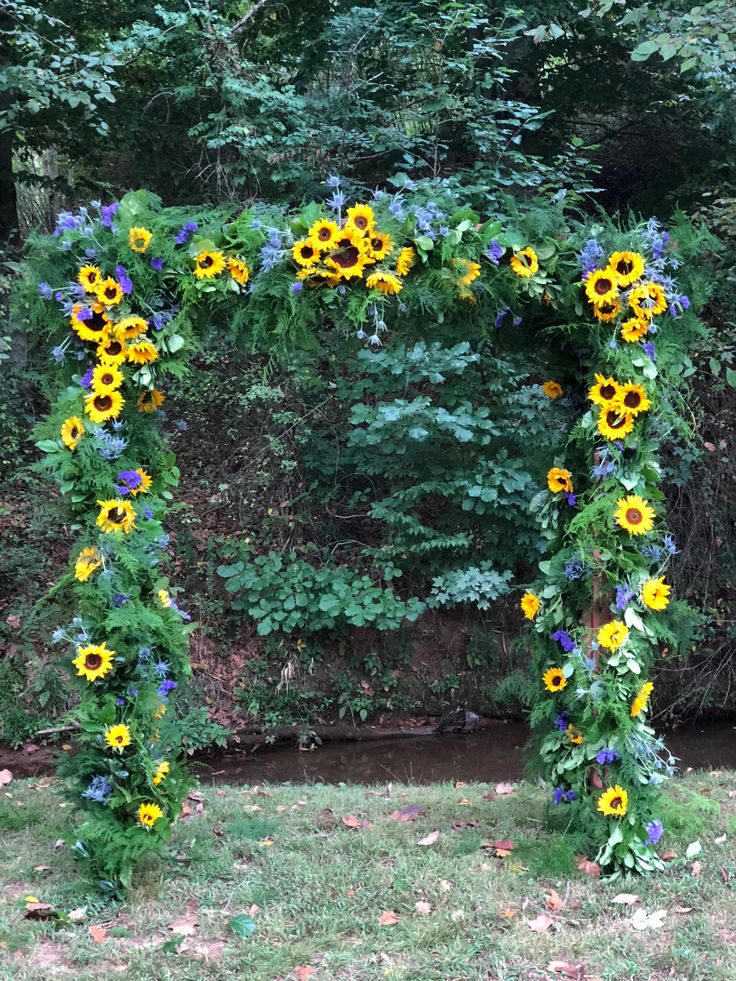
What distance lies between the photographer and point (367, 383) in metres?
7.45

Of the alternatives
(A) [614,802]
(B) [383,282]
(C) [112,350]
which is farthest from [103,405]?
(A) [614,802]

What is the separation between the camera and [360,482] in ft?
28.2

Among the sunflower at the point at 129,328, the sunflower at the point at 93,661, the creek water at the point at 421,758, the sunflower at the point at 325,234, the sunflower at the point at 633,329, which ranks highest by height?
the sunflower at the point at 325,234

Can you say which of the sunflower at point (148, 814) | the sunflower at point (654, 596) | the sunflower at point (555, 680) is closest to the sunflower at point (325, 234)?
the sunflower at point (654, 596)

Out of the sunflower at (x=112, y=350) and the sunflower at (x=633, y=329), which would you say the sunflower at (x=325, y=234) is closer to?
the sunflower at (x=112, y=350)

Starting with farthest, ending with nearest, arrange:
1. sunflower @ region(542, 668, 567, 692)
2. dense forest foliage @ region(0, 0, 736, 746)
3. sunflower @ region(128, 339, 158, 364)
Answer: dense forest foliage @ region(0, 0, 736, 746) < sunflower @ region(542, 668, 567, 692) < sunflower @ region(128, 339, 158, 364)

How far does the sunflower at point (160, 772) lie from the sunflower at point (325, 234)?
212 cm

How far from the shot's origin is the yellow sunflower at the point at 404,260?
3426 millimetres

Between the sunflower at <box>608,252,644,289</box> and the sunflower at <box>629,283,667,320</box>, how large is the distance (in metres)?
0.05

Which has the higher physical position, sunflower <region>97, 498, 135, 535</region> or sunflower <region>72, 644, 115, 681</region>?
sunflower <region>97, 498, 135, 535</region>

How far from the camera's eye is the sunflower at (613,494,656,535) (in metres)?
3.50

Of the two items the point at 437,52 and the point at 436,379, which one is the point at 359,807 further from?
the point at 437,52

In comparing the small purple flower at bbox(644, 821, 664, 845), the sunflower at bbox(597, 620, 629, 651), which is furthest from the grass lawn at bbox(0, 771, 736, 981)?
the sunflower at bbox(597, 620, 629, 651)

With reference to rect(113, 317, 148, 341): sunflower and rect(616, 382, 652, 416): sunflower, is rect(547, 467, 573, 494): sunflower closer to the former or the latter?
rect(616, 382, 652, 416): sunflower
